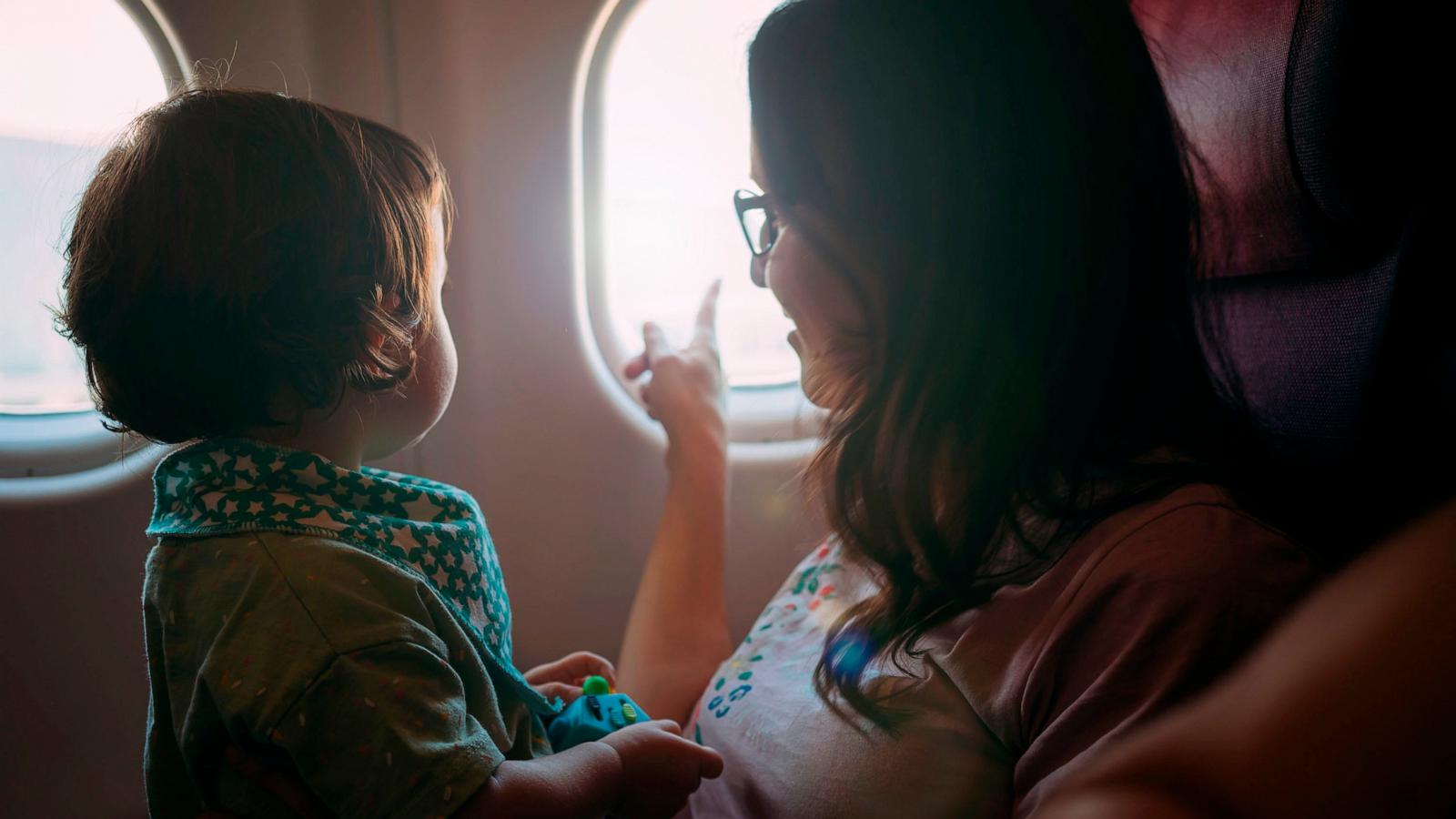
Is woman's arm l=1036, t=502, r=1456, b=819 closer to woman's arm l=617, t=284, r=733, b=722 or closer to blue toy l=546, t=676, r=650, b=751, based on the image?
blue toy l=546, t=676, r=650, b=751

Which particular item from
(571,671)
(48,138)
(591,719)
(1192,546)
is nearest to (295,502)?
(591,719)

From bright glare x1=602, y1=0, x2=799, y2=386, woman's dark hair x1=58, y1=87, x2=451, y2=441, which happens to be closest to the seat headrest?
bright glare x1=602, y1=0, x2=799, y2=386

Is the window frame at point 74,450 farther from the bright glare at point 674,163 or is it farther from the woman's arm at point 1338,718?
the woman's arm at point 1338,718

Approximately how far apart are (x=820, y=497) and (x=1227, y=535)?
39cm

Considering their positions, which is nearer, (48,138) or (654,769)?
Answer: (654,769)

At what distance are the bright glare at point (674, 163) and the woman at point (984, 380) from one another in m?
0.56

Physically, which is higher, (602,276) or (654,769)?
(602,276)

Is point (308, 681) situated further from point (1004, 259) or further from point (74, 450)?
point (74, 450)

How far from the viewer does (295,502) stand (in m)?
0.75

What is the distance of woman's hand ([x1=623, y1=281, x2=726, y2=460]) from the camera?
50.1 inches

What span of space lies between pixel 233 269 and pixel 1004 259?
2.23 feet

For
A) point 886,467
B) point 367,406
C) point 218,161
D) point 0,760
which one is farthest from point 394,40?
point 0,760

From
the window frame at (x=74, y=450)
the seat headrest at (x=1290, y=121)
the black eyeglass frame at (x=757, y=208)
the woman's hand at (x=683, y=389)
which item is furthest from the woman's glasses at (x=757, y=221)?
the window frame at (x=74, y=450)

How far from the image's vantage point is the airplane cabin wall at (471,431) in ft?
3.68
